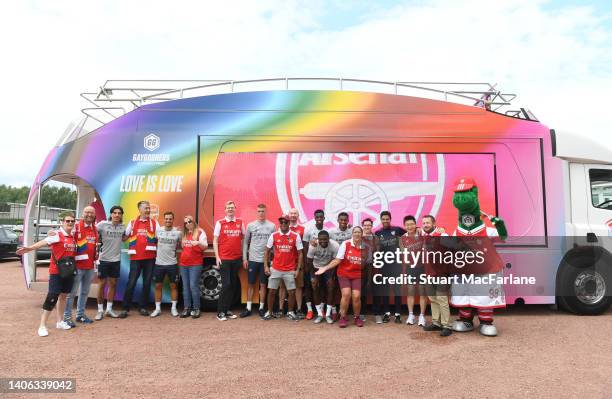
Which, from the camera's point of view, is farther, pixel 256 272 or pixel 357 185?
pixel 357 185

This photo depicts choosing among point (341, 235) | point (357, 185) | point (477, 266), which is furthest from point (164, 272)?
point (477, 266)

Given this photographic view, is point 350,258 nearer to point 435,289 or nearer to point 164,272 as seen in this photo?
point 435,289

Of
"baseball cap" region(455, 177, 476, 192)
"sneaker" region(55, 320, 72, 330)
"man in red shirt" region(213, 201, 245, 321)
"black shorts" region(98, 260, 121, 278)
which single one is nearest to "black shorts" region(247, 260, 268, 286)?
"man in red shirt" region(213, 201, 245, 321)

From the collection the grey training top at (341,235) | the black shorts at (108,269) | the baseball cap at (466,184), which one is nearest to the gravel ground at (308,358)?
the black shorts at (108,269)

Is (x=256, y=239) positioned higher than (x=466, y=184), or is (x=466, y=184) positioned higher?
(x=466, y=184)

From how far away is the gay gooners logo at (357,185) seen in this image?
19.7ft

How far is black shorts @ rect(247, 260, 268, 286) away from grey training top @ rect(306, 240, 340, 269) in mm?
794

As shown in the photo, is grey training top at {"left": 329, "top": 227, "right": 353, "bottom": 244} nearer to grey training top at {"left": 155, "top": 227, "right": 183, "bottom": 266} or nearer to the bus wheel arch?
grey training top at {"left": 155, "top": 227, "right": 183, "bottom": 266}

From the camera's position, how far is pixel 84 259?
Answer: 547 centimetres

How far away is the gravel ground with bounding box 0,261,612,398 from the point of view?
349cm

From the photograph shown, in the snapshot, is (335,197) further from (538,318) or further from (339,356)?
(538,318)

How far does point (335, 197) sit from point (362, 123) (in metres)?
1.30

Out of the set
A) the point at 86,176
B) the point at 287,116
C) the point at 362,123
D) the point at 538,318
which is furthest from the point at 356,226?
the point at 86,176

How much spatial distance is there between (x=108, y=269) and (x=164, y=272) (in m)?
0.84
